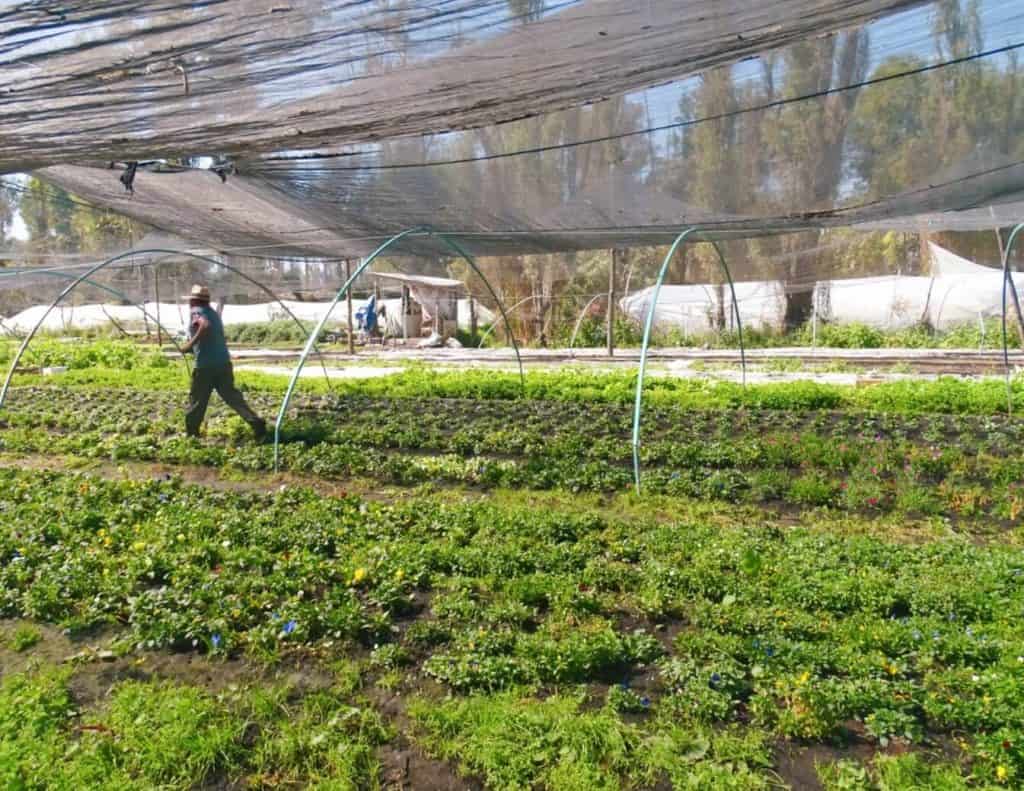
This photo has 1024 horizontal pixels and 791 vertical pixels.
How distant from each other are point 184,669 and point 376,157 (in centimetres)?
612

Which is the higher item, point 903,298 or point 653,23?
point 653,23

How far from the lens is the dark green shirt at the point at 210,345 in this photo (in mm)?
8688

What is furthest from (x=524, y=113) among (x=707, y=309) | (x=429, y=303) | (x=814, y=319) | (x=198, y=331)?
(x=429, y=303)

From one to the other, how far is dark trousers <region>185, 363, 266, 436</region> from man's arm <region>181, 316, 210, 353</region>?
0.30m

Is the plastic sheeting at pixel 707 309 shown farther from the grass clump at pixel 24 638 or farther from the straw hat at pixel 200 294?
the grass clump at pixel 24 638

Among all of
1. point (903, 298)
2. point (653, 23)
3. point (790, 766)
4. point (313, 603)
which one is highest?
point (653, 23)

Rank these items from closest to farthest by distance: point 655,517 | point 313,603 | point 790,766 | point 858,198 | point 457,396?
1. point 790,766
2. point 313,603
3. point 655,517
4. point 858,198
5. point 457,396

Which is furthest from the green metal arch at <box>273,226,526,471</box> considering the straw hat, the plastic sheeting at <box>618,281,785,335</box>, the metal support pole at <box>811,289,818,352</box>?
the plastic sheeting at <box>618,281,785,335</box>

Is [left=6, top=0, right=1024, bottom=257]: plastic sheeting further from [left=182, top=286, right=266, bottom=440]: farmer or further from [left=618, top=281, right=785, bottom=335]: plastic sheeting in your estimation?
[left=618, top=281, right=785, bottom=335]: plastic sheeting

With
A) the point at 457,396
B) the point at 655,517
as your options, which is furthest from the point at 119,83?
the point at 457,396

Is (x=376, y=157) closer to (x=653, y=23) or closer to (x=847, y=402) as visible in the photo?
(x=653, y=23)

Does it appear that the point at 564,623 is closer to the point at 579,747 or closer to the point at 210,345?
the point at 579,747

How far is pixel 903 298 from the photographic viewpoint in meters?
23.3

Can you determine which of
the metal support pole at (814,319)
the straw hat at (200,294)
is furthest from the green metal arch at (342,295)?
the metal support pole at (814,319)
